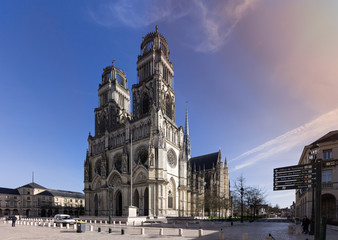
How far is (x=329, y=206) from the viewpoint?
2912cm

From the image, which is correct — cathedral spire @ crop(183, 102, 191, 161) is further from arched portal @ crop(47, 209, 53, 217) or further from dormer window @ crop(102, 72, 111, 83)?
arched portal @ crop(47, 209, 53, 217)

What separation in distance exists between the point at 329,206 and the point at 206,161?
174 feet

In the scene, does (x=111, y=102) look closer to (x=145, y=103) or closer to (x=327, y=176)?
(x=145, y=103)

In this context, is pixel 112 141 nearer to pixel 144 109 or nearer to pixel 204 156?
pixel 144 109

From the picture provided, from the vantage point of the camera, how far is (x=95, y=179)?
58312mm

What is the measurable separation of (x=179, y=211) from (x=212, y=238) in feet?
112

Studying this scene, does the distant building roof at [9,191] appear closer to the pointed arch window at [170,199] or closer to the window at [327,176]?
the pointed arch window at [170,199]

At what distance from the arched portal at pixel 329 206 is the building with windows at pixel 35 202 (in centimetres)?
8501

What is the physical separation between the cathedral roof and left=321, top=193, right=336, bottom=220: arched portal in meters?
46.3

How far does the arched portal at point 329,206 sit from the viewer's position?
94.1 ft

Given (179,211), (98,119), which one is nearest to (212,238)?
(179,211)

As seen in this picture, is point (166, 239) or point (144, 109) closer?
point (166, 239)

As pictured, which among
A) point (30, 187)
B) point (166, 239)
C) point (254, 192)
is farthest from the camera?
point (30, 187)

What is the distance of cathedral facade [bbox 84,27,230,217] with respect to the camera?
46094mm
